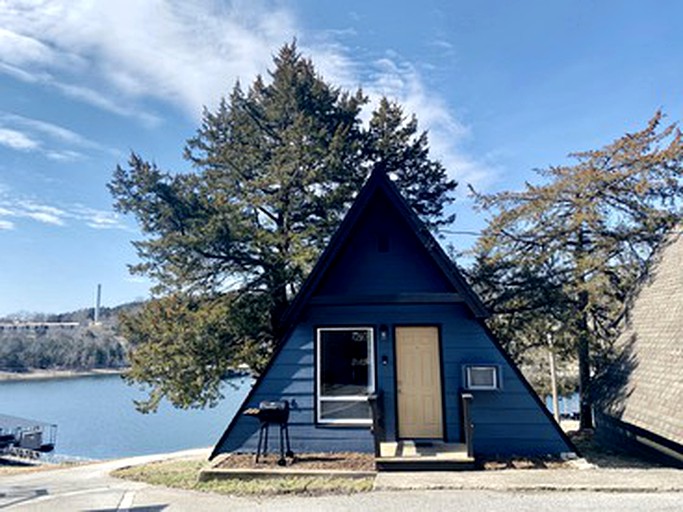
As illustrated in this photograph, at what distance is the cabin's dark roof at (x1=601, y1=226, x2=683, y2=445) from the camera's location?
6156 mm

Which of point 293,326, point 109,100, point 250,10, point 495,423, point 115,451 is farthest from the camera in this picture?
point 115,451

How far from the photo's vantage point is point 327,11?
911 centimetres

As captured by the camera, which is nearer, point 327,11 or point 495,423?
point 495,423

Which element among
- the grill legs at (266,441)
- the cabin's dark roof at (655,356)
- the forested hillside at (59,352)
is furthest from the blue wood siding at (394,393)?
the forested hillside at (59,352)

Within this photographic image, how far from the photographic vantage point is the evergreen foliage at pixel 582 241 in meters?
9.30

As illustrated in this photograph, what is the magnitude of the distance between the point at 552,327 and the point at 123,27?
11485 millimetres

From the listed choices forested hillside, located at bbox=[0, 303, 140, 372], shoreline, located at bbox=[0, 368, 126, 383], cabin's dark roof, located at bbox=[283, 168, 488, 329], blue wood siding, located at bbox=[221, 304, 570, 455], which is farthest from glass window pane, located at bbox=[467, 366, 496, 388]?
forested hillside, located at bbox=[0, 303, 140, 372]

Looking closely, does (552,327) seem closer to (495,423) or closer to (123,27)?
(495,423)

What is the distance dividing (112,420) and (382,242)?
31.8 meters

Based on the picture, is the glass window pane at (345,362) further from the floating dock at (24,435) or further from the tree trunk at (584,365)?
the floating dock at (24,435)

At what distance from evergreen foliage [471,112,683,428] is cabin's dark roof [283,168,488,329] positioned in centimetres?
390

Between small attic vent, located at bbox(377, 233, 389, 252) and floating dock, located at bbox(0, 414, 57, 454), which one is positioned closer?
small attic vent, located at bbox(377, 233, 389, 252)

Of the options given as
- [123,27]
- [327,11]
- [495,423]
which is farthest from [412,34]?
[495,423]

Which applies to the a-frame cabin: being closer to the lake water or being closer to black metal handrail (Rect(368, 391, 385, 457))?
black metal handrail (Rect(368, 391, 385, 457))
